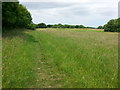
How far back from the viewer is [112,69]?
17.3 feet

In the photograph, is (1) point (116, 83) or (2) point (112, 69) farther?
(2) point (112, 69)

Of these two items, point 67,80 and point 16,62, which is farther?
point 16,62

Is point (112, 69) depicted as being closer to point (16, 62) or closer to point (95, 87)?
point (95, 87)

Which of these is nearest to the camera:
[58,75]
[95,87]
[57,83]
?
[95,87]

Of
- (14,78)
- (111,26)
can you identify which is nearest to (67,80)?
(14,78)

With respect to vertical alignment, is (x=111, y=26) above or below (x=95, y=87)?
above

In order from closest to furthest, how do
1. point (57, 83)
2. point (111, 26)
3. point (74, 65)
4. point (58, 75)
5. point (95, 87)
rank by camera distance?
1. point (95, 87)
2. point (57, 83)
3. point (58, 75)
4. point (74, 65)
5. point (111, 26)

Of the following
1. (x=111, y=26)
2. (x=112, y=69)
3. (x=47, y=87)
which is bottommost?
(x=47, y=87)

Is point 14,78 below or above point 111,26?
below

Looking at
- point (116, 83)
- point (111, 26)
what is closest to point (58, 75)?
point (116, 83)

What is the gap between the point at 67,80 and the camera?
4.62m

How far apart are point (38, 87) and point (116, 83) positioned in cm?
252

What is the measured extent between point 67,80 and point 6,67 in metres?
2.68

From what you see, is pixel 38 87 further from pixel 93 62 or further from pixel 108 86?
pixel 93 62
